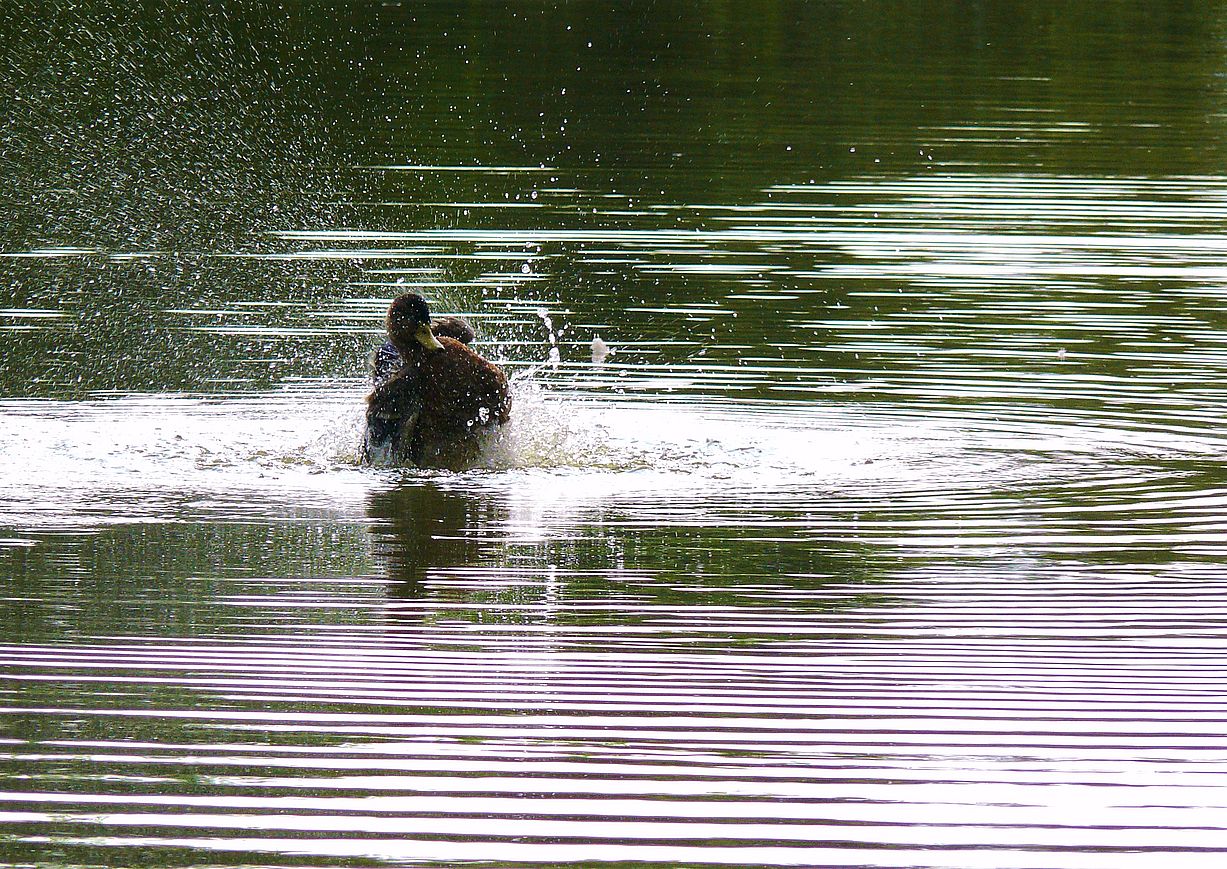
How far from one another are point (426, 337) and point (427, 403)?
33 centimetres

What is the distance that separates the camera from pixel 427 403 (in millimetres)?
11180

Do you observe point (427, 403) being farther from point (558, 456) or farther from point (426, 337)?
point (558, 456)

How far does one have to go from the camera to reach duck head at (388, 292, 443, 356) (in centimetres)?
1122

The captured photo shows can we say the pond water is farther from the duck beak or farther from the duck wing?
the duck beak

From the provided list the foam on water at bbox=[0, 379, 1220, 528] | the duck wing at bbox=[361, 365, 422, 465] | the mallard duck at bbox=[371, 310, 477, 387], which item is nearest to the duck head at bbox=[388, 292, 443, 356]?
the duck wing at bbox=[361, 365, 422, 465]

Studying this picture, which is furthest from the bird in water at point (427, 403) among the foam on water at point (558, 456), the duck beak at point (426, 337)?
the foam on water at point (558, 456)

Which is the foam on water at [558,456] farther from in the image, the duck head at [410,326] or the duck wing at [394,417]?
the duck head at [410,326]

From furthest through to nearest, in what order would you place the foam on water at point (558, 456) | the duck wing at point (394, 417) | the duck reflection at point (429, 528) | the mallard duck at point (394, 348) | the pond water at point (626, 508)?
the mallard duck at point (394, 348), the duck wing at point (394, 417), the foam on water at point (558, 456), the duck reflection at point (429, 528), the pond water at point (626, 508)

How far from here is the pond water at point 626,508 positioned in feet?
21.2

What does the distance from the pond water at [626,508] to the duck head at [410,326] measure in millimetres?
622

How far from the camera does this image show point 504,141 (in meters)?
25.1

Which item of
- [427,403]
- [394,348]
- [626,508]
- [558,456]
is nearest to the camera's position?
[626,508]

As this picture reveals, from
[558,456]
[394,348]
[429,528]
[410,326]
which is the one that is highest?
[410,326]

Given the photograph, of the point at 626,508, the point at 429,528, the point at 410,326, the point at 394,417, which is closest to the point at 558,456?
the point at 394,417
